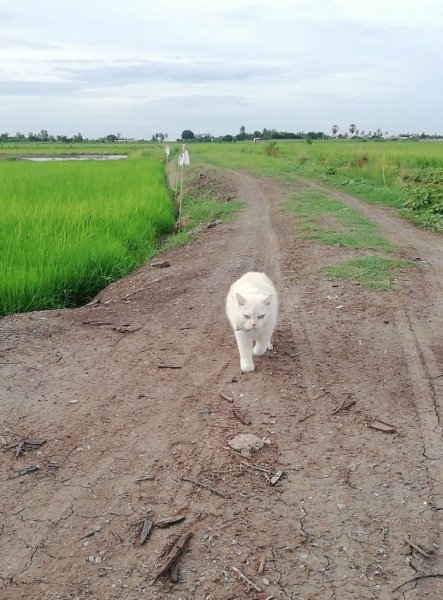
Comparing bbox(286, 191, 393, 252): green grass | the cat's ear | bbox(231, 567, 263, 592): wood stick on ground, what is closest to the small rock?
bbox(231, 567, 263, 592): wood stick on ground

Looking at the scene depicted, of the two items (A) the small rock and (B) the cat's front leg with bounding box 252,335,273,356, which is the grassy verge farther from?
(A) the small rock

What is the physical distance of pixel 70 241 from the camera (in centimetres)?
766

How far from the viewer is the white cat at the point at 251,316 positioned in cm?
411

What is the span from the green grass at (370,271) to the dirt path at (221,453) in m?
0.39

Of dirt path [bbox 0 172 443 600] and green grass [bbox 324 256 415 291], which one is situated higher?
green grass [bbox 324 256 415 291]

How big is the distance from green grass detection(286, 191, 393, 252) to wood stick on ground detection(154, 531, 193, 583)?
19.8 ft

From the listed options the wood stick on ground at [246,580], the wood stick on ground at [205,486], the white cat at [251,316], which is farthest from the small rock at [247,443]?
the white cat at [251,316]

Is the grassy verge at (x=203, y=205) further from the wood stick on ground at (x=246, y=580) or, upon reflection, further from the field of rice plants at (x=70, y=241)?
the wood stick on ground at (x=246, y=580)

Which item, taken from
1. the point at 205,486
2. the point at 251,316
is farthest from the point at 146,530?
the point at 251,316

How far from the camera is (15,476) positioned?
10.4ft

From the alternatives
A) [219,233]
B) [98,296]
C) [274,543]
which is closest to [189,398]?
[274,543]

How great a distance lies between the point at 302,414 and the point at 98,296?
3.94 meters

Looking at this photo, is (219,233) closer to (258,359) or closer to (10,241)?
(10,241)

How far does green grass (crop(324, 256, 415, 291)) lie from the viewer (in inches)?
250
